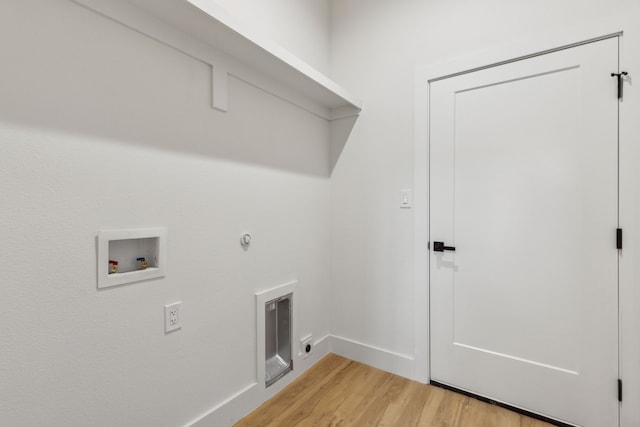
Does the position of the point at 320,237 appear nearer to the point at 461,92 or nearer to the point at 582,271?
the point at 461,92

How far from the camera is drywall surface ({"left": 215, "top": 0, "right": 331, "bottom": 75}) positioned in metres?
1.71

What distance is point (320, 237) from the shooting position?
7.64 feet

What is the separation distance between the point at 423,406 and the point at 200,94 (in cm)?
213

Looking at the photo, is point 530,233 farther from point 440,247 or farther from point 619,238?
point 440,247

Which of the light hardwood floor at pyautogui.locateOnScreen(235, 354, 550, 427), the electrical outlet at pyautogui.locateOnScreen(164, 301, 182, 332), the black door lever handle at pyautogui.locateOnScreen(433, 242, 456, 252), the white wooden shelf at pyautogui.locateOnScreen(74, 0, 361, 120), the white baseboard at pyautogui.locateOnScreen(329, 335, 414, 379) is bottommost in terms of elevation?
the light hardwood floor at pyautogui.locateOnScreen(235, 354, 550, 427)

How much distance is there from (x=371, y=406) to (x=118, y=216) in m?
1.69

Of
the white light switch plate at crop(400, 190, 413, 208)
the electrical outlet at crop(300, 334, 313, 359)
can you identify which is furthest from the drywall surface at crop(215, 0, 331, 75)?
the electrical outlet at crop(300, 334, 313, 359)

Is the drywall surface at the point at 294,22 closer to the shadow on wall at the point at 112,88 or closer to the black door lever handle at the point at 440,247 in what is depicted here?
the shadow on wall at the point at 112,88

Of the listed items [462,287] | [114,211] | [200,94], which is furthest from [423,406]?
[200,94]

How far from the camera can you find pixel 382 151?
2.17m

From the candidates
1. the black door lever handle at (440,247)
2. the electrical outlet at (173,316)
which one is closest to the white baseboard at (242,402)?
the electrical outlet at (173,316)

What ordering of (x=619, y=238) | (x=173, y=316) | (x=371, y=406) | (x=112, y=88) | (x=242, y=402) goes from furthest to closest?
(x=371, y=406), (x=242, y=402), (x=619, y=238), (x=173, y=316), (x=112, y=88)

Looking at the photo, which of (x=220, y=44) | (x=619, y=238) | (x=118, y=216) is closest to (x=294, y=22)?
(x=220, y=44)

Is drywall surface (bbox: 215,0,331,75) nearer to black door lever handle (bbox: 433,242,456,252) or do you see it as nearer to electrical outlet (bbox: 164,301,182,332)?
electrical outlet (bbox: 164,301,182,332)
